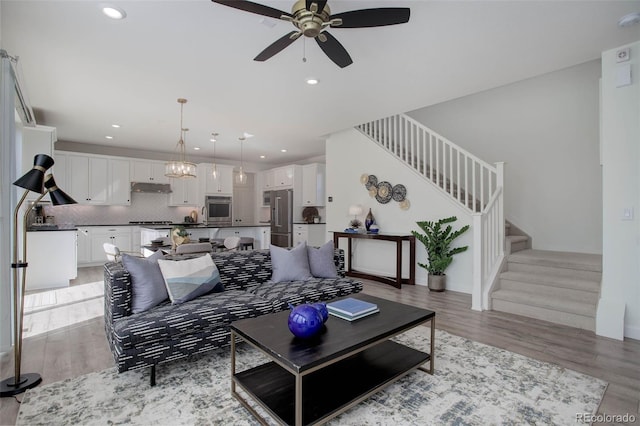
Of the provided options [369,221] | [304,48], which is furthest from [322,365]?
[369,221]

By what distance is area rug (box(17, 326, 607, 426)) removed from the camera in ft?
5.92

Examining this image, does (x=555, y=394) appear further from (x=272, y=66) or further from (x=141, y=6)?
(x=141, y=6)

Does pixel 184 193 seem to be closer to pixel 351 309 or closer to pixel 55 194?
pixel 55 194

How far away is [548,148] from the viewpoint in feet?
17.4

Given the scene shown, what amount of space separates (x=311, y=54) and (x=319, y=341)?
9.16ft

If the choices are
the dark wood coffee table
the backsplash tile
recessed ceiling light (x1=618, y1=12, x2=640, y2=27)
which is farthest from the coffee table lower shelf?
the backsplash tile

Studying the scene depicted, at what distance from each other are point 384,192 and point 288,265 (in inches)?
112

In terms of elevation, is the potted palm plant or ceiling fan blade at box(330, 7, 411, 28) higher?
ceiling fan blade at box(330, 7, 411, 28)

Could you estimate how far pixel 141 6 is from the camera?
250cm

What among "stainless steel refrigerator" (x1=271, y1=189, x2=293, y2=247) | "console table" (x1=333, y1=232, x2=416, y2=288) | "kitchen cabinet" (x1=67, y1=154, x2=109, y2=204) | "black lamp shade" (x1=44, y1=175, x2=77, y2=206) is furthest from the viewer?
"stainless steel refrigerator" (x1=271, y1=189, x2=293, y2=247)

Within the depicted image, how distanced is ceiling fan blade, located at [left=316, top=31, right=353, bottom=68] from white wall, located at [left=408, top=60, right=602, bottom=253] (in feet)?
13.2

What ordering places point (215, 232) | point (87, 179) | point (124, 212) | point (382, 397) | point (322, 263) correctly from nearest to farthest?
point (382, 397) → point (322, 263) → point (215, 232) → point (87, 179) → point (124, 212)

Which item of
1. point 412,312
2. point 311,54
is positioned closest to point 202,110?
point 311,54

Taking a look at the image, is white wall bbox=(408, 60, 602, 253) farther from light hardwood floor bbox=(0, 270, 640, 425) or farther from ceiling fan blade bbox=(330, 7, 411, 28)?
ceiling fan blade bbox=(330, 7, 411, 28)
